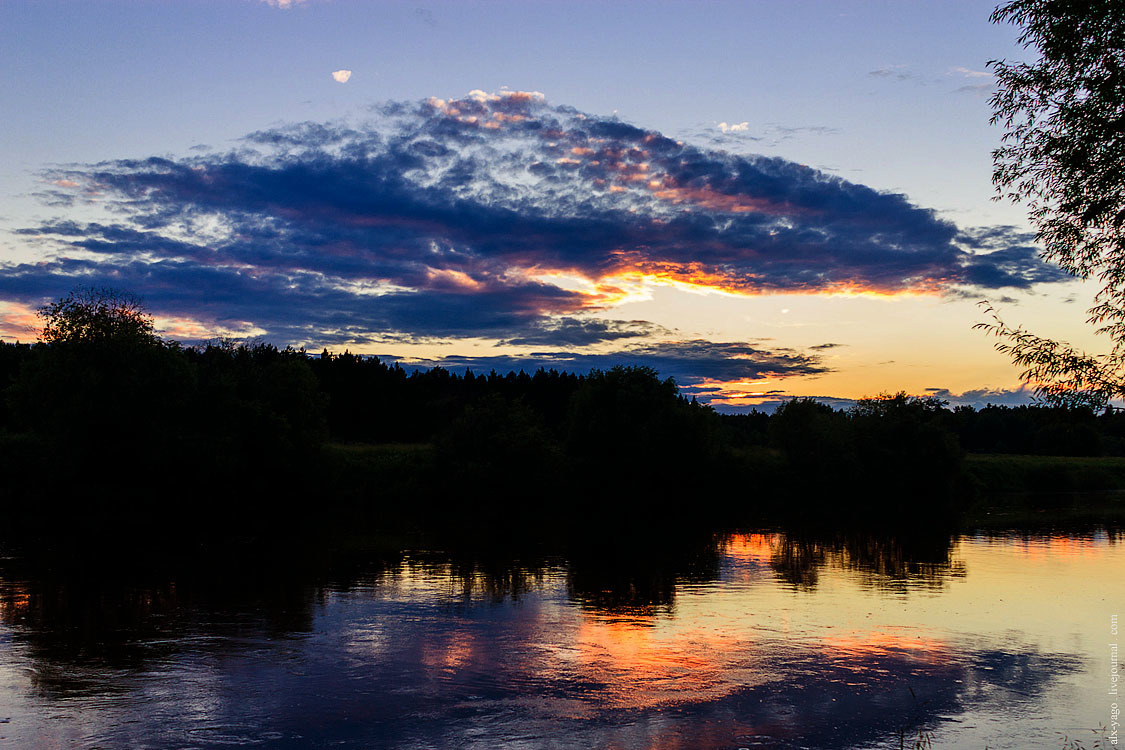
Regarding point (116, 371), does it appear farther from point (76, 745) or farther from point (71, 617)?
point (76, 745)

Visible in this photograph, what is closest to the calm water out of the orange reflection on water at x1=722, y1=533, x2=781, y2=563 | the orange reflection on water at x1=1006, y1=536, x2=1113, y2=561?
the orange reflection on water at x1=722, y1=533, x2=781, y2=563

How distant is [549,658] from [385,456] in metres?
63.0

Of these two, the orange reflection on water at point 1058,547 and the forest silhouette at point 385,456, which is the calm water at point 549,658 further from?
the forest silhouette at point 385,456

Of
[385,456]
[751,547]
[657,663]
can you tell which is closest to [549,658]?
[657,663]

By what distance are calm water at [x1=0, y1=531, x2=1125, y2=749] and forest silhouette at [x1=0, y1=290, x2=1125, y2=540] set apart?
1709 cm

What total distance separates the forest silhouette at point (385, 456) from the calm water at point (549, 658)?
56.1 ft

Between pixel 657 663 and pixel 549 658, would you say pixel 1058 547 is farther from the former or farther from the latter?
pixel 549 658

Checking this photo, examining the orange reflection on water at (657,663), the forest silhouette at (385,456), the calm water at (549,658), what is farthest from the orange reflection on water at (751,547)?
the orange reflection on water at (657,663)

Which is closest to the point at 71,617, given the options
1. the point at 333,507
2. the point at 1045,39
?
the point at 1045,39

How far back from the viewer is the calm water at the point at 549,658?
642 inches

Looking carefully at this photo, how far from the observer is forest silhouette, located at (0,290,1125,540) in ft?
184

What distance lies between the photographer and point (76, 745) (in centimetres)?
1488

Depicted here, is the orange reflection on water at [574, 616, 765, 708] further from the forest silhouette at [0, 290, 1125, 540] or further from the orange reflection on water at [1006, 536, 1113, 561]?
the forest silhouette at [0, 290, 1125, 540]

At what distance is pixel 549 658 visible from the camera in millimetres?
22297
